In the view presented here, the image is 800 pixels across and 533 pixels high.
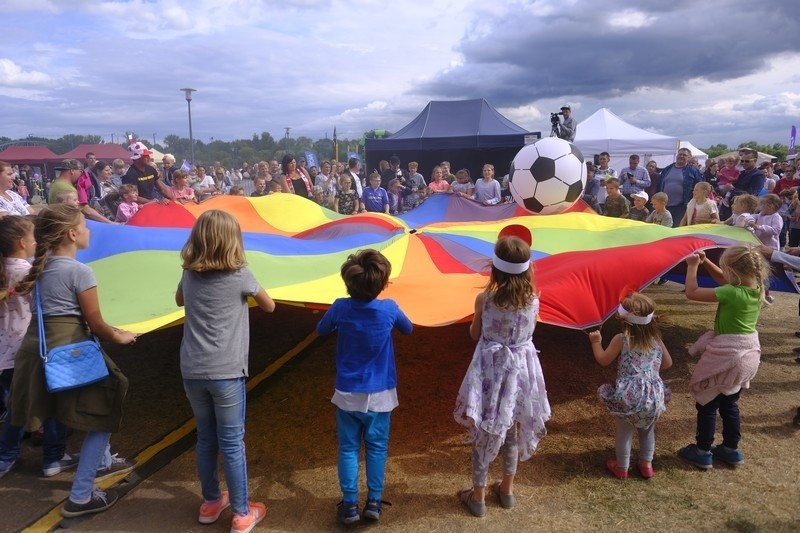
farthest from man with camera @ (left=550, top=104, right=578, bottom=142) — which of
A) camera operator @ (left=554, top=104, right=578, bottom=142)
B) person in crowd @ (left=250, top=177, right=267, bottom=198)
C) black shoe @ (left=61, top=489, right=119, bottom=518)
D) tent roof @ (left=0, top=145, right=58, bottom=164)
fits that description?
tent roof @ (left=0, top=145, right=58, bottom=164)

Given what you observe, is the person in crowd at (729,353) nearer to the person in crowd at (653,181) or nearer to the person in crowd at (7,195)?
the person in crowd at (7,195)

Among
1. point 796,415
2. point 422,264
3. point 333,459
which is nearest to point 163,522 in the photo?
point 333,459

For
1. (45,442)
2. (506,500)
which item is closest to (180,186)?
(45,442)

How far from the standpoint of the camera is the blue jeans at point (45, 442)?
118 inches

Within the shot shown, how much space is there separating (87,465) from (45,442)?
0.62 m

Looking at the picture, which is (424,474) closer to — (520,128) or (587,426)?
(587,426)

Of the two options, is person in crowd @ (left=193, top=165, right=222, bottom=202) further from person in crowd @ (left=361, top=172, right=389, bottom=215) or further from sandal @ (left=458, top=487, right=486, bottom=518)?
sandal @ (left=458, top=487, right=486, bottom=518)

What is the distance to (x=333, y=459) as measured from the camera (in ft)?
10.3

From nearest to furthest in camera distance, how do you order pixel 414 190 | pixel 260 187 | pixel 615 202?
pixel 615 202 → pixel 260 187 → pixel 414 190

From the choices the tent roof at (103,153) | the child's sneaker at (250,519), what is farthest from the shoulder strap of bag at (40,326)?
the tent roof at (103,153)

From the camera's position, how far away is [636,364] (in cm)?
277

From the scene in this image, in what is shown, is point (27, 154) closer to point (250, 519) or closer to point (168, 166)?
point (168, 166)

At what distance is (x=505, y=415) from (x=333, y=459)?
1173 mm

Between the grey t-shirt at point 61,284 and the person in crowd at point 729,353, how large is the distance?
A: 3.20 m
